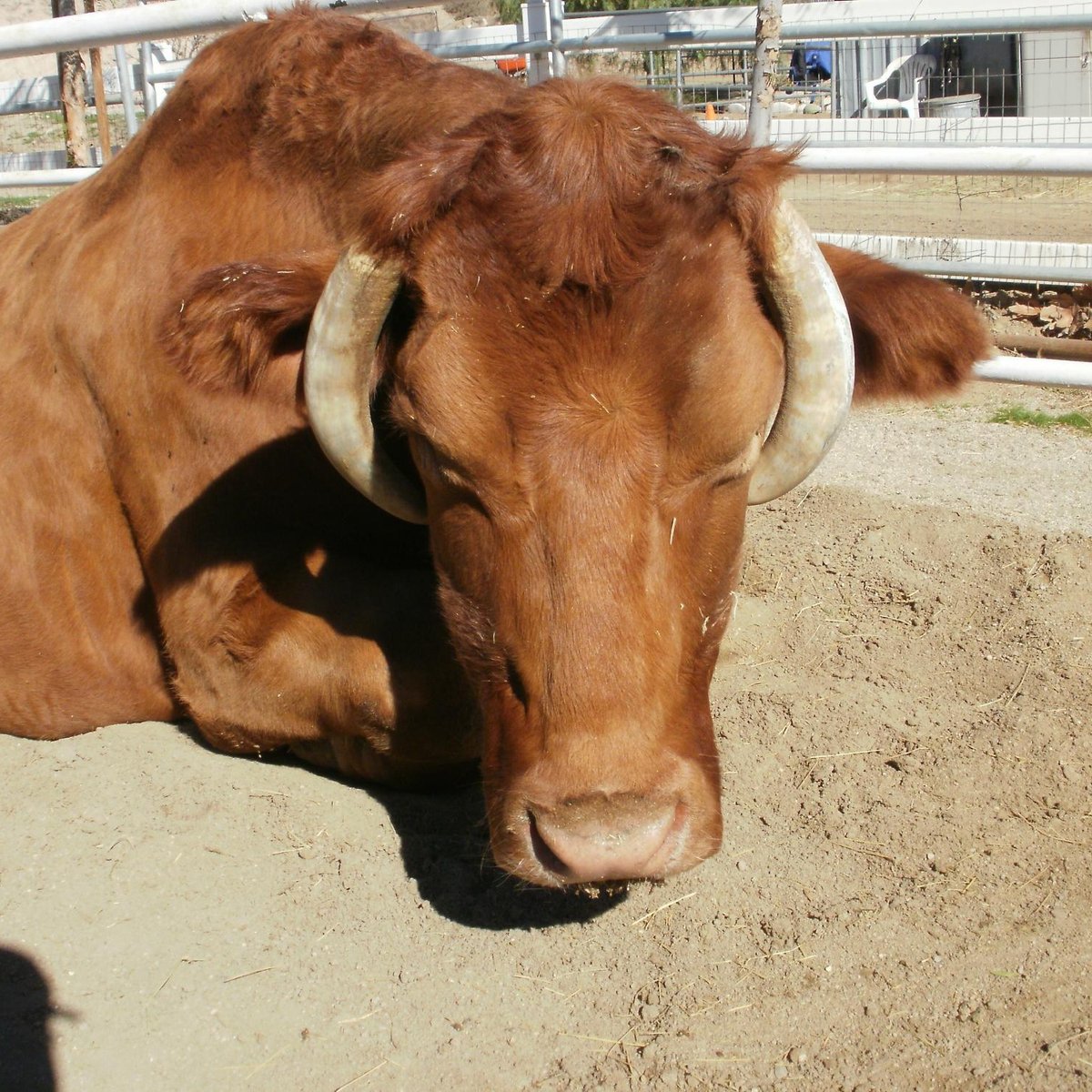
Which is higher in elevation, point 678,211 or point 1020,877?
point 678,211

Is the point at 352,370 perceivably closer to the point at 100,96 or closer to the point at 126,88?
the point at 126,88

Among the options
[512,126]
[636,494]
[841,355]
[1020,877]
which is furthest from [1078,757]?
[512,126]

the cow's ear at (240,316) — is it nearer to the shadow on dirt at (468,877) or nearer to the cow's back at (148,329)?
the cow's back at (148,329)

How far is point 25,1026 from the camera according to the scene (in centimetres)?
282

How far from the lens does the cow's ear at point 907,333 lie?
2.90 meters

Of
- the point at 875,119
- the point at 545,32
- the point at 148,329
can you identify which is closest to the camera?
the point at 148,329

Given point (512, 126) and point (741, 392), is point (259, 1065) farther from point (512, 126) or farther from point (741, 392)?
point (512, 126)

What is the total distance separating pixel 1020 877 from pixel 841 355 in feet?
4.75

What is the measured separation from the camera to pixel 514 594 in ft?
8.32

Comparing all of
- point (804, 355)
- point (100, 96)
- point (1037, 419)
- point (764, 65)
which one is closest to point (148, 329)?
point (804, 355)

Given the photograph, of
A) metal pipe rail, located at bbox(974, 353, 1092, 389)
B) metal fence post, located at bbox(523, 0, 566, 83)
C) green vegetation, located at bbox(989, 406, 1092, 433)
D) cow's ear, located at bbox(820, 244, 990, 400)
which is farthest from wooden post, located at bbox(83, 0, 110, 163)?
cow's ear, located at bbox(820, 244, 990, 400)

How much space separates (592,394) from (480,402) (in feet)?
0.78

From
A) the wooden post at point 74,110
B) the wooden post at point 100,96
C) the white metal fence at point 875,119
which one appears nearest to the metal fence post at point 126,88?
the white metal fence at point 875,119

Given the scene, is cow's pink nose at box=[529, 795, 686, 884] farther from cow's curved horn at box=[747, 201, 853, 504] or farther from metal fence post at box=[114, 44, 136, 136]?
metal fence post at box=[114, 44, 136, 136]
